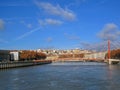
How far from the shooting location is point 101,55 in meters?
184

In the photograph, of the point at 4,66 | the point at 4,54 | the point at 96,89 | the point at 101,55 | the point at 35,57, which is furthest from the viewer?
the point at 101,55

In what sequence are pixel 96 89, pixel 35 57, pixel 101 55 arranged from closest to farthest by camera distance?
pixel 96 89, pixel 35 57, pixel 101 55

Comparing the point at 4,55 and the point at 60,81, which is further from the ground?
the point at 4,55

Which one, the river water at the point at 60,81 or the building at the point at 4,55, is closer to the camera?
the river water at the point at 60,81

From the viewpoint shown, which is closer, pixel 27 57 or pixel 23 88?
pixel 23 88

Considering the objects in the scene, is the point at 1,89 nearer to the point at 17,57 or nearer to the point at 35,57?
the point at 17,57

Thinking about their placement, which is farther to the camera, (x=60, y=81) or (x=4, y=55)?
(x=4, y=55)

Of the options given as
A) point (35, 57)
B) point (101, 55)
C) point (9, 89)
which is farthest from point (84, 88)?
point (101, 55)

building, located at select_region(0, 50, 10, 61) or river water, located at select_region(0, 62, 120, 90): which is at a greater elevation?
building, located at select_region(0, 50, 10, 61)

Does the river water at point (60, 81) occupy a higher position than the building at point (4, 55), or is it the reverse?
the building at point (4, 55)

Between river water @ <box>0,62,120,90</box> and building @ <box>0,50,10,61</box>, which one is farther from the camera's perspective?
building @ <box>0,50,10,61</box>

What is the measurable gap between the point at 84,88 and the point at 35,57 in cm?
11101

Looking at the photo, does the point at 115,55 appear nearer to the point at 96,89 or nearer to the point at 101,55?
the point at 101,55

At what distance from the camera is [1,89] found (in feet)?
101
